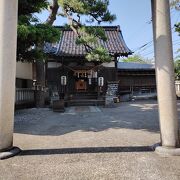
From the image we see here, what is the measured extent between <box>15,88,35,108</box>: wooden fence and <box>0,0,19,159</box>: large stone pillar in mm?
9266

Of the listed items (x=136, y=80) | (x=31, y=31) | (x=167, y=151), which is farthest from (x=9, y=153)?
(x=136, y=80)

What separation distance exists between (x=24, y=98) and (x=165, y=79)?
11724mm

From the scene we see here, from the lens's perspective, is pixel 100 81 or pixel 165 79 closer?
pixel 165 79

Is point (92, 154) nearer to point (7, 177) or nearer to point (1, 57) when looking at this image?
point (7, 177)

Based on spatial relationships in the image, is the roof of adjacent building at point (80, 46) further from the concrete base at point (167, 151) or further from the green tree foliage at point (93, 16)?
the concrete base at point (167, 151)

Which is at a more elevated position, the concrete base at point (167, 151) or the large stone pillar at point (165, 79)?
the large stone pillar at point (165, 79)

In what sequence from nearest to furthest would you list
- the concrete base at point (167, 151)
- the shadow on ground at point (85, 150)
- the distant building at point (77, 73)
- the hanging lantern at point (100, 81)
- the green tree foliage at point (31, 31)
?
the concrete base at point (167, 151) < the shadow on ground at point (85, 150) < the green tree foliage at point (31, 31) < the hanging lantern at point (100, 81) < the distant building at point (77, 73)

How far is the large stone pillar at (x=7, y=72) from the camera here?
4742mm

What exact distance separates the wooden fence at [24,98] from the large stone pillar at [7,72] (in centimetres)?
927

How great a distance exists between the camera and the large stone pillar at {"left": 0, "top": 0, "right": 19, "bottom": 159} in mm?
4742

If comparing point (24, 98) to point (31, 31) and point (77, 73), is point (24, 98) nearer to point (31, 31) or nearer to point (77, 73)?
point (77, 73)

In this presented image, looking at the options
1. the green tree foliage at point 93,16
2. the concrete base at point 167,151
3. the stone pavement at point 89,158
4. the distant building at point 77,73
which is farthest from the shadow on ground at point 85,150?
the distant building at point 77,73

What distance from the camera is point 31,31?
8.40 m

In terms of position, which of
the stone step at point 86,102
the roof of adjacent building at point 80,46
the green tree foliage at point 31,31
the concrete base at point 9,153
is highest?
the roof of adjacent building at point 80,46
